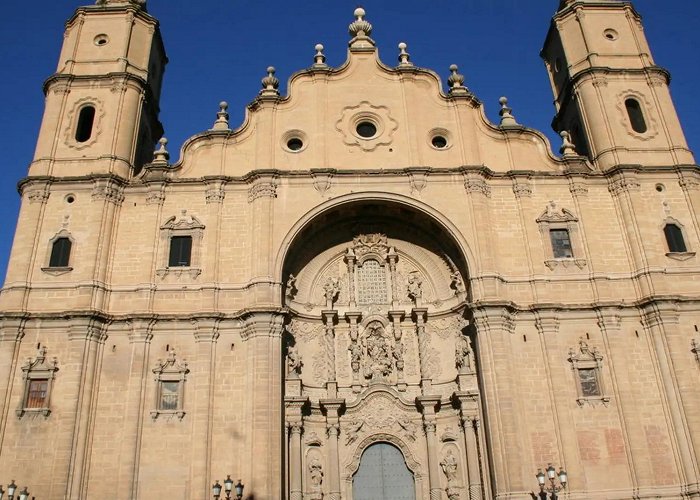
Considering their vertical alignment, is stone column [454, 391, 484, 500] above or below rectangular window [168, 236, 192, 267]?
below

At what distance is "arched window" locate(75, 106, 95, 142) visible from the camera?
26.5 m

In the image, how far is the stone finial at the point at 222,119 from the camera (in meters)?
26.7

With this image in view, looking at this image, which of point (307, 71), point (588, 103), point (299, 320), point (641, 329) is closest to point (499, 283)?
point (641, 329)

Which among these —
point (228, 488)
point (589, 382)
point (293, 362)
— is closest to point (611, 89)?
point (589, 382)

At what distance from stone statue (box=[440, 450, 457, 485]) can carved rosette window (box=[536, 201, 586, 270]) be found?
7645mm

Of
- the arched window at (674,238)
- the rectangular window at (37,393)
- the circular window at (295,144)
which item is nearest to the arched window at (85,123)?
the circular window at (295,144)

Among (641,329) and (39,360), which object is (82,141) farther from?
(641,329)

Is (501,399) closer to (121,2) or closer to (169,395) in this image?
(169,395)

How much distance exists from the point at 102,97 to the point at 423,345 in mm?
16147

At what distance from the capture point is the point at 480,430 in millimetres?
22422

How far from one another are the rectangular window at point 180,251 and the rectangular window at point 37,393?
5.68 meters

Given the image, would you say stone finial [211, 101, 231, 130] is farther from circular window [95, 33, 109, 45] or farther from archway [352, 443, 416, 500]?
archway [352, 443, 416, 500]

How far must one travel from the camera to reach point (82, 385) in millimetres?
21031

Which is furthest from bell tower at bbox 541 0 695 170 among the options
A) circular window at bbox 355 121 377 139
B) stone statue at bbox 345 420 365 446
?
stone statue at bbox 345 420 365 446
